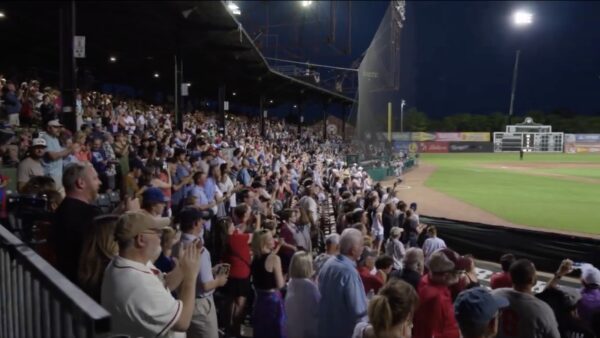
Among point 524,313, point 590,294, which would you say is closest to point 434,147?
point 590,294

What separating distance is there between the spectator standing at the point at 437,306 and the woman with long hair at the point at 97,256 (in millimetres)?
2695

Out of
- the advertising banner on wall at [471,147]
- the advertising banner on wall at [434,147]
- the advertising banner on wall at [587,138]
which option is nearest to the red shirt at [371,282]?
the advertising banner on wall at [434,147]

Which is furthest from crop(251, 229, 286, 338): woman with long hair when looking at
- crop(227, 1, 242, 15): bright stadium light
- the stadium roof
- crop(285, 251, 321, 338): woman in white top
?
crop(227, 1, 242, 15): bright stadium light

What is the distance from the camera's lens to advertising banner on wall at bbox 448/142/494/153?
76.1m

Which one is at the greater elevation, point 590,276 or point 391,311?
point 391,311

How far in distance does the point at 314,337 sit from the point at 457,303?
6.09 feet

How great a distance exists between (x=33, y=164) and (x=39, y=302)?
17.9ft

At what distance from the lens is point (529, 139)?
2889 inches

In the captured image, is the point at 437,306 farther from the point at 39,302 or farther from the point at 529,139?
the point at 529,139

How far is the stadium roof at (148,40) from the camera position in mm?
14742

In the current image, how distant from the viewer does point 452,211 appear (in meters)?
21.6

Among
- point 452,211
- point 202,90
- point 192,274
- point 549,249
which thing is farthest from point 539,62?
point 192,274

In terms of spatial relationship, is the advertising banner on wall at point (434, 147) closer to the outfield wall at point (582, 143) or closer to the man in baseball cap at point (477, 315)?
the outfield wall at point (582, 143)

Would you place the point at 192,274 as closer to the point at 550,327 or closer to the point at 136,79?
the point at 550,327
